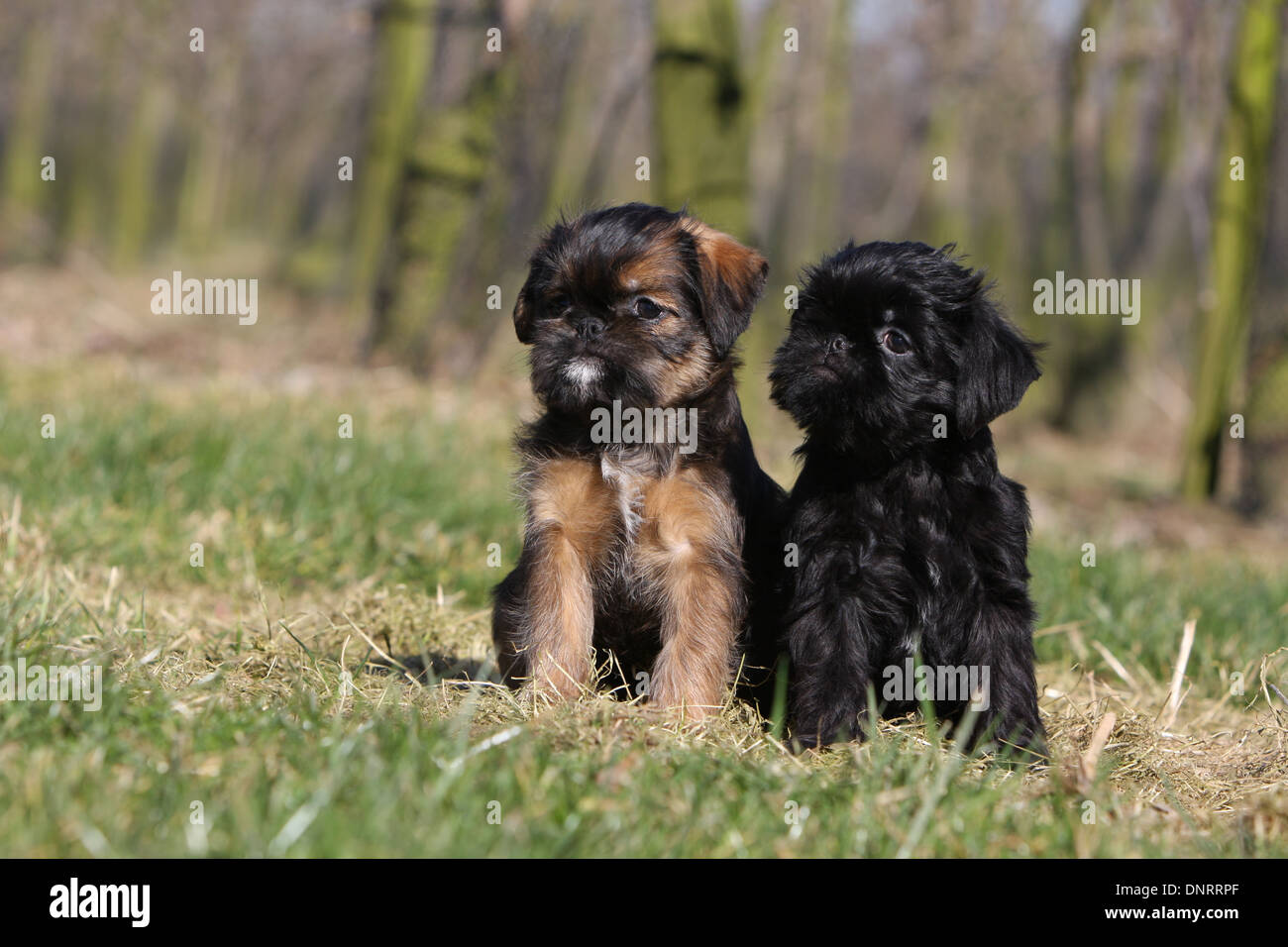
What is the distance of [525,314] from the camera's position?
4.65 metres

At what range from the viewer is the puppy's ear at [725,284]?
4.41 meters

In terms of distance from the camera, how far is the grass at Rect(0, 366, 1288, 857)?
2.94m

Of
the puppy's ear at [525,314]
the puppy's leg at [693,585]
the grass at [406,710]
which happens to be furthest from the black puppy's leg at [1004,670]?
the puppy's ear at [525,314]

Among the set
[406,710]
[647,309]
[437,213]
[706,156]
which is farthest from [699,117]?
[406,710]

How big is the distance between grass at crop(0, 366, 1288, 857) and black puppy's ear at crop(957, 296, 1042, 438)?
1.10 meters

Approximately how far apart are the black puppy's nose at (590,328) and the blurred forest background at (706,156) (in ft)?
3.27

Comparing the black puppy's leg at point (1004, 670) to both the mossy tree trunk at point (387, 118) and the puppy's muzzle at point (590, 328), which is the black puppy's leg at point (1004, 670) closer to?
the puppy's muzzle at point (590, 328)

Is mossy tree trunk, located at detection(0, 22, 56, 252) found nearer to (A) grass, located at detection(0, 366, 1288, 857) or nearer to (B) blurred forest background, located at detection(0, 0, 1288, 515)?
(B) blurred forest background, located at detection(0, 0, 1288, 515)

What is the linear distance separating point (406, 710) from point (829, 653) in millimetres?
1395

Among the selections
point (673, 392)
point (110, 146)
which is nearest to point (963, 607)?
point (673, 392)

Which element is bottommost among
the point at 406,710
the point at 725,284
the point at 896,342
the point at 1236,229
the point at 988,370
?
the point at 406,710

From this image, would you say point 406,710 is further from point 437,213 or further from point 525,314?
point 437,213

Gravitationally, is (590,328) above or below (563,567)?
above

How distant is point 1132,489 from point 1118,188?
1118 centimetres
